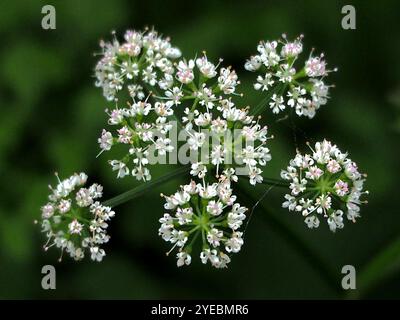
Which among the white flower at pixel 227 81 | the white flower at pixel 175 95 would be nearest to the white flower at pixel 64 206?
the white flower at pixel 175 95

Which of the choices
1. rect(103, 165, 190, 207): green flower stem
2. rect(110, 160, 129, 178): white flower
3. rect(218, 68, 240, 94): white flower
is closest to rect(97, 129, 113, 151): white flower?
rect(110, 160, 129, 178): white flower

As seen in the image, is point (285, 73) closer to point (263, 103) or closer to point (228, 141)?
point (263, 103)

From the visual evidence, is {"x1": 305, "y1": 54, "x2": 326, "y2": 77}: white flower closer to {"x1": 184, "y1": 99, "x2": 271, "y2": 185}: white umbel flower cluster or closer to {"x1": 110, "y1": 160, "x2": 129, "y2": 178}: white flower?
{"x1": 184, "y1": 99, "x2": 271, "y2": 185}: white umbel flower cluster

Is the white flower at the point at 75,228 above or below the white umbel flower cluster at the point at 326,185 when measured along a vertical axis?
below

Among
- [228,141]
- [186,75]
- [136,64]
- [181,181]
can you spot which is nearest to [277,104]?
[228,141]

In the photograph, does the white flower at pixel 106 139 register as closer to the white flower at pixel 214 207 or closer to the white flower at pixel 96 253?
the white flower at pixel 96 253

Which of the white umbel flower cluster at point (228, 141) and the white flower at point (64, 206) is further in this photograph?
the white flower at point (64, 206)
